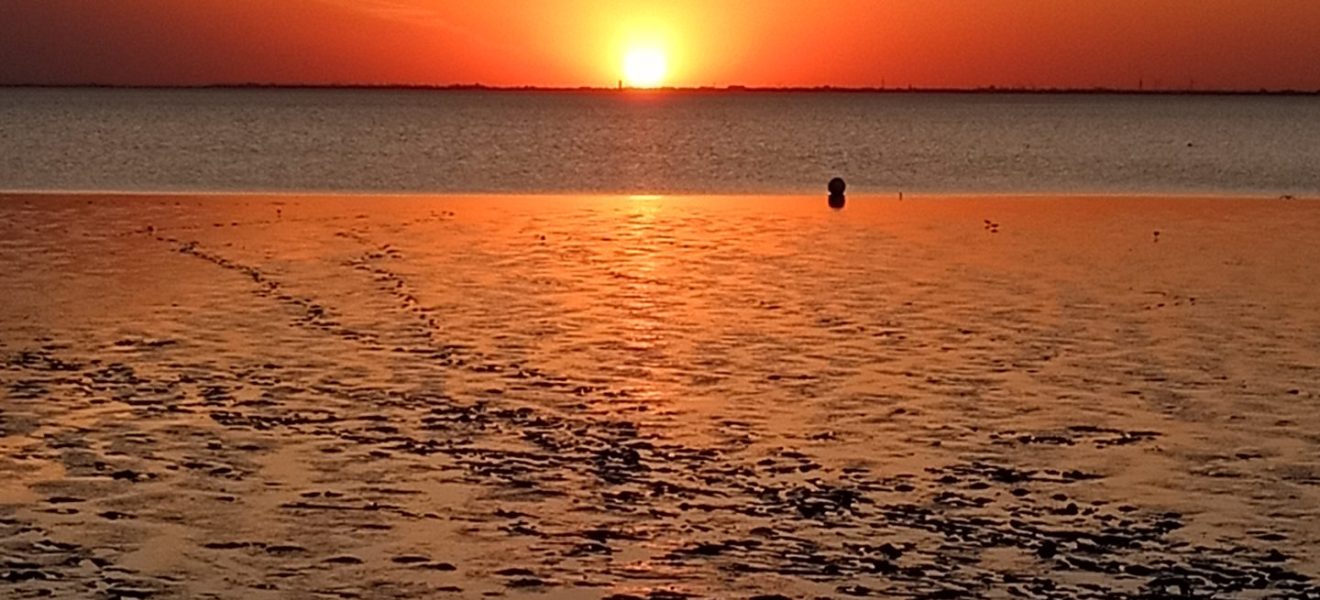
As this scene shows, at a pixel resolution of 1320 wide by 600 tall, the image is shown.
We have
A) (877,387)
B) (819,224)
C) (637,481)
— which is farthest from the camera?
(819,224)

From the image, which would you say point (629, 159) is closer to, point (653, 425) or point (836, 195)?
point (836, 195)

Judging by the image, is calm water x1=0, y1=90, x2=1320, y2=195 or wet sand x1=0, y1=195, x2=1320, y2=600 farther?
calm water x1=0, y1=90, x2=1320, y2=195

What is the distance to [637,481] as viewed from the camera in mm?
15953

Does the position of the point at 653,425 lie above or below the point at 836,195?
above

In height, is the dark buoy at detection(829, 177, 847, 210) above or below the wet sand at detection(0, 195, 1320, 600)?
below

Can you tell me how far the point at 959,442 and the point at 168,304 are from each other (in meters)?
13.9

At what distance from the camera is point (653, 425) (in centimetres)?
1856

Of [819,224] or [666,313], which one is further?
[819,224]

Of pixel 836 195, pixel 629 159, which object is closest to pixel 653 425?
pixel 836 195

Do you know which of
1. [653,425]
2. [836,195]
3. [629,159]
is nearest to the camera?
[653,425]

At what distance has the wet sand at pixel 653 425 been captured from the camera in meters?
13.4

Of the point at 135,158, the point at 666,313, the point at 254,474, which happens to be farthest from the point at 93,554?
the point at 135,158

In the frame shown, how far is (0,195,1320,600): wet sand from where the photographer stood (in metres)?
13.4

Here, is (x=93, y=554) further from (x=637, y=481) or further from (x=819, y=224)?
(x=819, y=224)
